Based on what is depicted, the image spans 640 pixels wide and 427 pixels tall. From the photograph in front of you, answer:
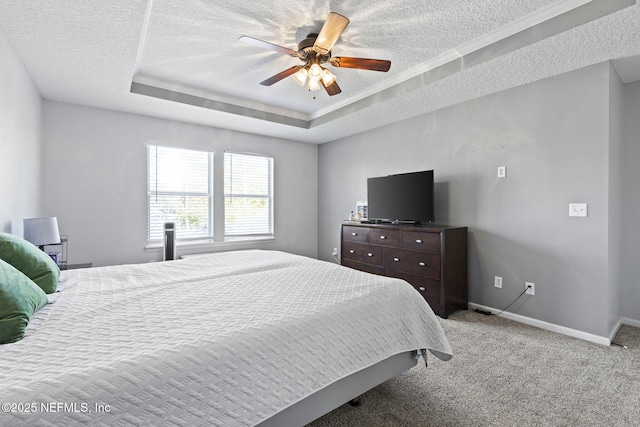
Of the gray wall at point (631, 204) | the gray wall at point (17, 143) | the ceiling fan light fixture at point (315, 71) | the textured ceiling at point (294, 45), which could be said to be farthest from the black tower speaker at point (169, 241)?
the gray wall at point (631, 204)

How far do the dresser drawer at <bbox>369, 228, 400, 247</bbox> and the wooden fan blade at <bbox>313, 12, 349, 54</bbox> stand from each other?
215 centimetres

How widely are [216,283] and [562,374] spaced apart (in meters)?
2.40

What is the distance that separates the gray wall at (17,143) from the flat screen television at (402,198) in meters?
3.63

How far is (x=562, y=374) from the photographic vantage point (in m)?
2.09

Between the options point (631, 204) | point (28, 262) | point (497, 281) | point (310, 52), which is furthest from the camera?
point (497, 281)

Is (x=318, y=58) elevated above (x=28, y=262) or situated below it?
above

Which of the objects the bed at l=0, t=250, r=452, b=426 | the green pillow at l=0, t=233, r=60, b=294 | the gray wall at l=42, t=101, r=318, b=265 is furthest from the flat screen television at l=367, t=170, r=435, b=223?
the green pillow at l=0, t=233, r=60, b=294

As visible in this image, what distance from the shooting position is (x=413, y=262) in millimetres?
3436

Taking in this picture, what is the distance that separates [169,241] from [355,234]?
8.02 feet

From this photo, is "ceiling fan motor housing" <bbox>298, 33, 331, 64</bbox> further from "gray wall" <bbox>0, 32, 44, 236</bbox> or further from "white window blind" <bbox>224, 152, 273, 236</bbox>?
"white window blind" <bbox>224, 152, 273, 236</bbox>

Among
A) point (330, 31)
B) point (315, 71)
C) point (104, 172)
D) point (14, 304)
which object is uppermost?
point (330, 31)

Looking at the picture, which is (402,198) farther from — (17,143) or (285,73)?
(17,143)

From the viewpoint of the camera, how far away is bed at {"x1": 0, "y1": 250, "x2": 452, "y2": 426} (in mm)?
891

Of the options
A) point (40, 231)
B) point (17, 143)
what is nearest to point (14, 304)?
point (40, 231)
